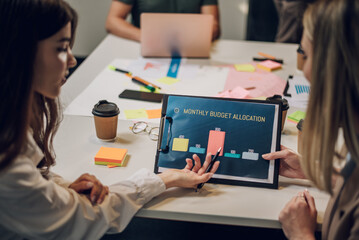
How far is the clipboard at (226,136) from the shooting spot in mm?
1183

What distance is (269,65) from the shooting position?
2.03 m

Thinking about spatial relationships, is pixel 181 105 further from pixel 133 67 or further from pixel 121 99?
pixel 133 67

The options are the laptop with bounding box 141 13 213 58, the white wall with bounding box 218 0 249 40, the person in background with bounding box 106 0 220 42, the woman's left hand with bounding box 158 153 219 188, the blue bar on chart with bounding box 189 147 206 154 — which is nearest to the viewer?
the woman's left hand with bounding box 158 153 219 188

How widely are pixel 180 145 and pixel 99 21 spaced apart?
2.93m

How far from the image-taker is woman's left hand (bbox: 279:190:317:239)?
1.03 meters

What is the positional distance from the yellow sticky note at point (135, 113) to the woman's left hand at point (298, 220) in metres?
0.72

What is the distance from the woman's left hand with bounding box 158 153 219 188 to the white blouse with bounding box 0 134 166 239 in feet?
0.12

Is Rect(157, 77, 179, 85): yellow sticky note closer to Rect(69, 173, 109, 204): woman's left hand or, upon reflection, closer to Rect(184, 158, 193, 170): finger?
Rect(184, 158, 193, 170): finger

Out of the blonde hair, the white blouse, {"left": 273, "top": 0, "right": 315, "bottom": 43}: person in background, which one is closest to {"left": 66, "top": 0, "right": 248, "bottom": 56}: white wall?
{"left": 273, "top": 0, "right": 315, "bottom": 43}: person in background

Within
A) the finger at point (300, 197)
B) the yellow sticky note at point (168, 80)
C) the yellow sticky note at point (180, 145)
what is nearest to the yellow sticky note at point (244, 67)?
the yellow sticky note at point (168, 80)

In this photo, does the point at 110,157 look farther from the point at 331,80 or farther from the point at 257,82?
the point at 257,82

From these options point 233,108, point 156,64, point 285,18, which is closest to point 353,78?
point 233,108

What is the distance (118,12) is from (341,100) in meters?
2.03

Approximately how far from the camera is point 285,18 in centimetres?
317
